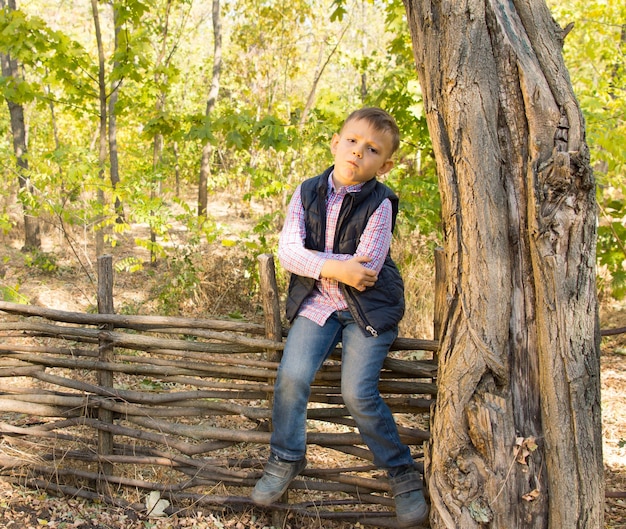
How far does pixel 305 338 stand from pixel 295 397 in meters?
0.24

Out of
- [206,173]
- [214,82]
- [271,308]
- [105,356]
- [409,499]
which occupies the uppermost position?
[214,82]

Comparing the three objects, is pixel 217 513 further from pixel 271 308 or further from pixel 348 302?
pixel 348 302

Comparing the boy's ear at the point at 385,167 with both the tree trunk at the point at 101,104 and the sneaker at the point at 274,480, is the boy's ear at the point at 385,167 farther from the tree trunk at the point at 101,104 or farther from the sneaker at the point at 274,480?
the tree trunk at the point at 101,104

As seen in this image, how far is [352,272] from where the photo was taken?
93.2 inches

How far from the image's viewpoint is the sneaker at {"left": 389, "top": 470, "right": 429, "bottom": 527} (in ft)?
8.17

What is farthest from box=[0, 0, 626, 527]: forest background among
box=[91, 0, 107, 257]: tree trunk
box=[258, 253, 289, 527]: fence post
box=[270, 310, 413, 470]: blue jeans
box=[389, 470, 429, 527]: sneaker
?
box=[258, 253, 289, 527]: fence post

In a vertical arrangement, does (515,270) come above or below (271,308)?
above

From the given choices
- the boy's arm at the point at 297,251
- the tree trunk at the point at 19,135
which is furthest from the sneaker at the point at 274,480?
the tree trunk at the point at 19,135

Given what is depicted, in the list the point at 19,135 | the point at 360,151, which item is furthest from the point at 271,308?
the point at 19,135

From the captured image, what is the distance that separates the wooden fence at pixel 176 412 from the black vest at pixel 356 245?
0.26 m

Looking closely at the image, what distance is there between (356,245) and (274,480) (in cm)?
104

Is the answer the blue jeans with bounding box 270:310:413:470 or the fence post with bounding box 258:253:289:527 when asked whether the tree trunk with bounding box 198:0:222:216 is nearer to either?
the fence post with bounding box 258:253:289:527

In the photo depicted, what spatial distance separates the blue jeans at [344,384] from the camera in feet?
8.04

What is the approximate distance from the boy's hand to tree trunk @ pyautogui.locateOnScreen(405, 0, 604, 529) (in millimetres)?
332
